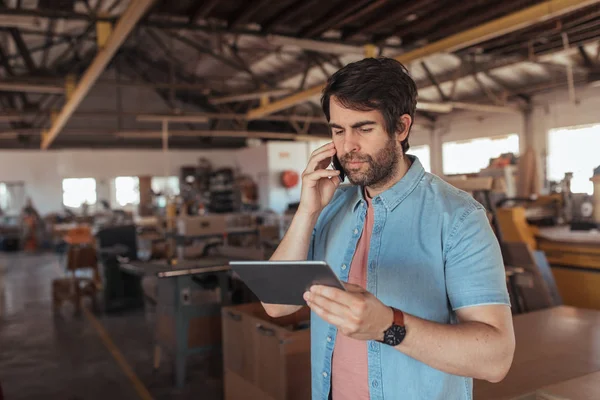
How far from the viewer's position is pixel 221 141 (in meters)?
17.2

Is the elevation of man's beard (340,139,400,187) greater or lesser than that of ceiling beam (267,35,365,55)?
lesser

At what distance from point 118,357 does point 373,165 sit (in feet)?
13.9

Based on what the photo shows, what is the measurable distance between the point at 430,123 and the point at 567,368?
1134 centimetres

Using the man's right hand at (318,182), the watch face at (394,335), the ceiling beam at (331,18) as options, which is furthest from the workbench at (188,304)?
the watch face at (394,335)

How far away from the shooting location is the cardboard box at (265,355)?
2453mm

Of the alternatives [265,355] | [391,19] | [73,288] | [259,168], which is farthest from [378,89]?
[259,168]

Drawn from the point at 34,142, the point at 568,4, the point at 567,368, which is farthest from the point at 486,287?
the point at 34,142

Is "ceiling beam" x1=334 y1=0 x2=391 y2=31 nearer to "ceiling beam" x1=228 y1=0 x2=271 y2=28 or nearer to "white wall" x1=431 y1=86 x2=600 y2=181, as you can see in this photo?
"ceiling beam" x1=228 y1=0 x2=271 y2=28

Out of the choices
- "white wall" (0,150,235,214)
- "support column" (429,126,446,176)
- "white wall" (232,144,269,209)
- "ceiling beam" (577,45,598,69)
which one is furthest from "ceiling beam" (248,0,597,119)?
"white wall" (0,150,235,214)

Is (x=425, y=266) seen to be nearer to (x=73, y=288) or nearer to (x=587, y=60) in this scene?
(x=73, y=288)

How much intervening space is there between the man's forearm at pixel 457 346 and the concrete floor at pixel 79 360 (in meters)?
3.09

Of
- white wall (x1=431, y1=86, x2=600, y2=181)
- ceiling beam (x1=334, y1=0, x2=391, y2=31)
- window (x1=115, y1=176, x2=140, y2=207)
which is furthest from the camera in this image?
window (x1=115, y1=176, x2=140, y2=207)

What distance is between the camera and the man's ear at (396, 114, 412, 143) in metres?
1.25

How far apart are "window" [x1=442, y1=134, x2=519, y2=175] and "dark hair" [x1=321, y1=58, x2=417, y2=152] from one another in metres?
9.89
